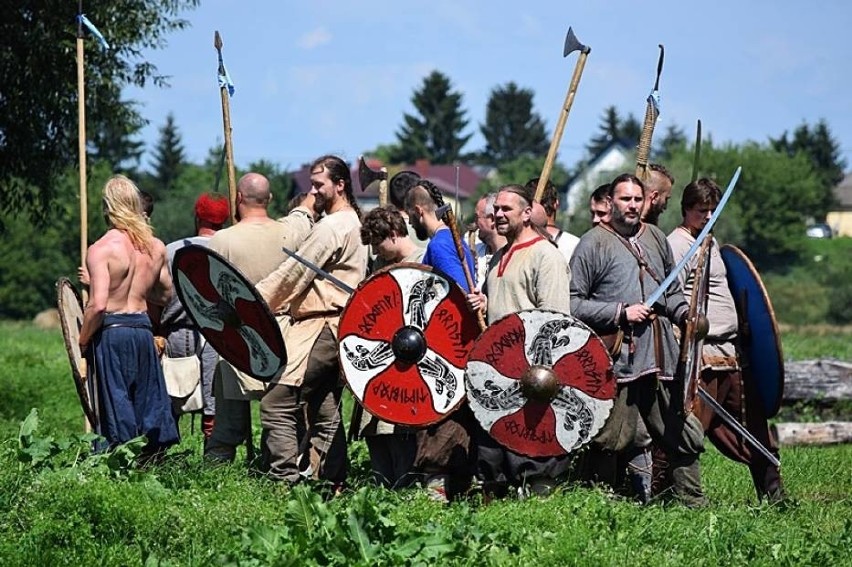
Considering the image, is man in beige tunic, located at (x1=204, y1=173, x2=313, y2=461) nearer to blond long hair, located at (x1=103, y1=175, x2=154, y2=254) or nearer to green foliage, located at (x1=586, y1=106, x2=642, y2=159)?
blond long hair, located at (x1=103, y1=175, x2=154, y2=254)

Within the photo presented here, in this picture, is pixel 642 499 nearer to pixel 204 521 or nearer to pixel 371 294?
pixel 371 294

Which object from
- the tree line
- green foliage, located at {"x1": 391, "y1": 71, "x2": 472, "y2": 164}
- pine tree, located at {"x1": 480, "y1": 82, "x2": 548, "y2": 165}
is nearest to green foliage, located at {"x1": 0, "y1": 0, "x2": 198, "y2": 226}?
the tree line

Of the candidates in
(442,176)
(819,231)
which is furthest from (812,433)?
(442,176)

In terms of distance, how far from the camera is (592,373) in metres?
7.04

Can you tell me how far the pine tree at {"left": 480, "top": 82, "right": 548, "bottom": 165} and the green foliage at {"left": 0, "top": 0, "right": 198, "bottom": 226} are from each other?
4218 inches

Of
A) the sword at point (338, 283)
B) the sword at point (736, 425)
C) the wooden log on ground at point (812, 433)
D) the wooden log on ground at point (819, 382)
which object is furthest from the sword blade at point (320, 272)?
the wooden log on ground at point (819, 382)

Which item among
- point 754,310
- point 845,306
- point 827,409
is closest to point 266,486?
point 754,310

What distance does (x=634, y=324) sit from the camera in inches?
290

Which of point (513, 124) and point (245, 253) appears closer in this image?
point (245, 253)

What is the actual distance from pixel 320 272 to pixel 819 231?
8895 centimetres

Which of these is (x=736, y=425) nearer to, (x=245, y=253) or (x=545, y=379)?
(x=545, y=379)

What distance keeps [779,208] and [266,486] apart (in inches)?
3229

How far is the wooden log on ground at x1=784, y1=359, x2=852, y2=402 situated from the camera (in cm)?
1420

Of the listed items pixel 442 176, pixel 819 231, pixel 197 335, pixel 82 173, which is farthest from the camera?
pixel 442 176
